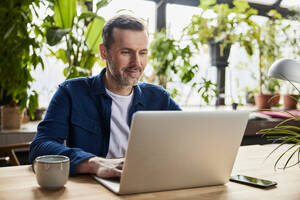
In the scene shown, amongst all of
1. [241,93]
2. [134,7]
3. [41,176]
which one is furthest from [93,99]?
[241,93]

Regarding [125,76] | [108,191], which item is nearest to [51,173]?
[108,191]

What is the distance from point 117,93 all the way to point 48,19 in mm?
1096

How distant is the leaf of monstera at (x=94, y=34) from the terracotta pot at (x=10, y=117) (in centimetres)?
73

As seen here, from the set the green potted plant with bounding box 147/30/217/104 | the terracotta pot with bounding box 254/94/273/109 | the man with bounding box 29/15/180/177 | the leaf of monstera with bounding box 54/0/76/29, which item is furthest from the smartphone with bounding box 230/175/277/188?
the terracotta pot with bounding box 254/94/273/109

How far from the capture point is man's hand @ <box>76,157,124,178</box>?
118cm

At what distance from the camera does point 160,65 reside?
11.5 ft

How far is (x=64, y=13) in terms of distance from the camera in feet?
8.52

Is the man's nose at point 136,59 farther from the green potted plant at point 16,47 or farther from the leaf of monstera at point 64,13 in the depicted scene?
the leaf of monstera at point 64,13

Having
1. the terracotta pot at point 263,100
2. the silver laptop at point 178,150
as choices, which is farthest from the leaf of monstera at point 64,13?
the terracotta pot at point 263,100

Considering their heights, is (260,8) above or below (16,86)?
above

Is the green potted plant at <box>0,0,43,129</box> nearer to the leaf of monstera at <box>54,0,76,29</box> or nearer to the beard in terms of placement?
the leaf of monstera at <box>54,0,76,29</box>

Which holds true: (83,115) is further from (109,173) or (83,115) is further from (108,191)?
(108,191)

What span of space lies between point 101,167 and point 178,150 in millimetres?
319

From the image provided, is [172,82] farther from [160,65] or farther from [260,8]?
[260,8]
